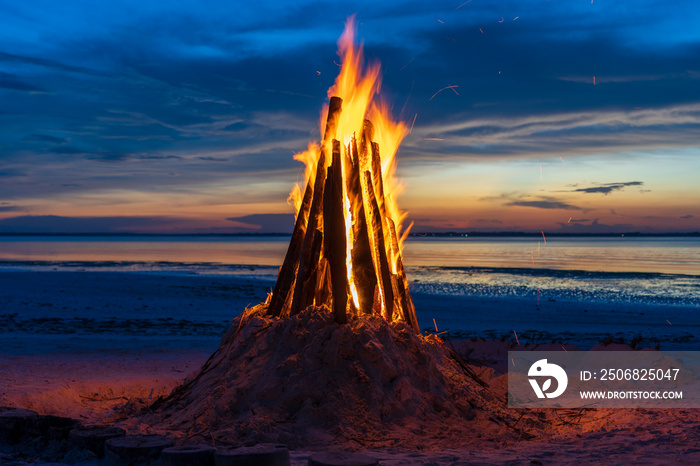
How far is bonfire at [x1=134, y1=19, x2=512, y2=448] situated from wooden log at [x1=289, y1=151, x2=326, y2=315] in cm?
1

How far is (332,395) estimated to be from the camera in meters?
5.91

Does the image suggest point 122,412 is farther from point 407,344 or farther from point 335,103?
point 335,103

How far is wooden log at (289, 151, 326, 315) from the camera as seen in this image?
22.6ft

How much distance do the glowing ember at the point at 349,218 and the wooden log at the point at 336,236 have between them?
11 millimetres

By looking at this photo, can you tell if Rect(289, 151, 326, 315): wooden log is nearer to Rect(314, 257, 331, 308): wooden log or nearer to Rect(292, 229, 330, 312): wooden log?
Rect(292, 229, 330, 312): wooden log

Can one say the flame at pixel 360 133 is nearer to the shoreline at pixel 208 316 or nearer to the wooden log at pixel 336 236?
the wooden log at pixel 336 236

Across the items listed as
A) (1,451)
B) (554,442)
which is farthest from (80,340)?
(554,442)

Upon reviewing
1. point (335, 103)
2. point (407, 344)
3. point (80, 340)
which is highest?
point (335, 103)

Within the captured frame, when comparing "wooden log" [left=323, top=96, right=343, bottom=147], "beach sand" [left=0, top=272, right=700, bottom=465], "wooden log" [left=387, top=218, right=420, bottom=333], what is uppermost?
"wooden log" [left=323, top=96, right=343, bottom=147]

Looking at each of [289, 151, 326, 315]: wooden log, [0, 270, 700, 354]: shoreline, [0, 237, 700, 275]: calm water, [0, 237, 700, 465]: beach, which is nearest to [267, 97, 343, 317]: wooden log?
[289, 151, 326, 315]: wooden log

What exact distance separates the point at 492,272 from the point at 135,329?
22245mm

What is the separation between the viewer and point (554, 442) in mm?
5766

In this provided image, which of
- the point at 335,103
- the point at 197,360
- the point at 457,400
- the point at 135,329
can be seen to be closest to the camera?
the point at 457,400

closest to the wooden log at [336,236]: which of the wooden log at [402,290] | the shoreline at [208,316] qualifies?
the wooden log at [402,290]
